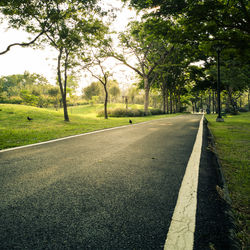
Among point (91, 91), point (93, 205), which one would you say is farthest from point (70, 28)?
point (91, 91)

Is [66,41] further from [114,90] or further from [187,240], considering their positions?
[114,90]

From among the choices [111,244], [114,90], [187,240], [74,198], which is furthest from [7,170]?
[114,90]

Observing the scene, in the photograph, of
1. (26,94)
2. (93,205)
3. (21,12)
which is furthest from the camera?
(26,94)

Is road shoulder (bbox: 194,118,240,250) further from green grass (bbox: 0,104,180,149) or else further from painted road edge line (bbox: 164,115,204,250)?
green grass (bbox: 0,104,180,149)

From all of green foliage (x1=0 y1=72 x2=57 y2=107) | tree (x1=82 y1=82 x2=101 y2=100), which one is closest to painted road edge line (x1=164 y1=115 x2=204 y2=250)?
green foliage (x1=0 y1=72 x2=57 y2=107)

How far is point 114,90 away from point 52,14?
66001mm

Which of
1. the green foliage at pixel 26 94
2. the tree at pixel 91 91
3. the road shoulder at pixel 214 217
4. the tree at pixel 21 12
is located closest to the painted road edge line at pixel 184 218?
the road shoulder at pixel 214 217

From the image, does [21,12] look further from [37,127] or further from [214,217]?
[214,217]

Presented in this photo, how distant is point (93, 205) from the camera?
1.77 meters

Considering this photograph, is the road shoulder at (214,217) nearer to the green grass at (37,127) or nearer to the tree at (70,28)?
the green grass at (37,127)

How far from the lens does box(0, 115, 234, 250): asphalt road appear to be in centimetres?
129

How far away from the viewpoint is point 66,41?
13.4m

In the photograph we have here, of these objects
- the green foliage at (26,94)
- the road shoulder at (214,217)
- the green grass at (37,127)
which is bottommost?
the road shoulder at (214,217)

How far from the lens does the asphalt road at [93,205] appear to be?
1.29 m
